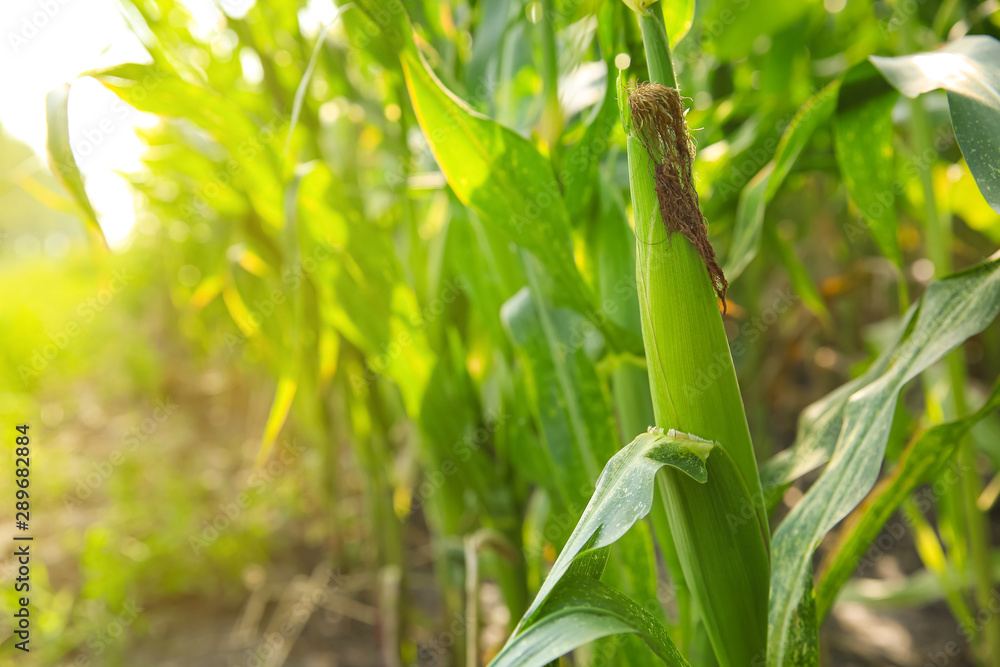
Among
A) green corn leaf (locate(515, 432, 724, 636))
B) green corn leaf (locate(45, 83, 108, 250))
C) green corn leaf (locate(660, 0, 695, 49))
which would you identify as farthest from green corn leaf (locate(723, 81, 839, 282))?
green corn leaf (locate(45, 83, 108, 250))

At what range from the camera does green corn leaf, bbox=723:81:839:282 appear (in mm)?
408

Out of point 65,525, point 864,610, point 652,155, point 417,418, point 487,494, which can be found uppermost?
point 652,155

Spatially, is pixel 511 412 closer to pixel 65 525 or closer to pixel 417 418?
pixel 417 418

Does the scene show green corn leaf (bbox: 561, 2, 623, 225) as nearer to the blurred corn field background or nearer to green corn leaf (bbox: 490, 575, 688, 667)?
the blurred corn field background

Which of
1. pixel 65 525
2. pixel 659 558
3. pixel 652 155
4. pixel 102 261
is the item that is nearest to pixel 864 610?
pixel 659 558

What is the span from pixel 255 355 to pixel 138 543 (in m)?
0.42

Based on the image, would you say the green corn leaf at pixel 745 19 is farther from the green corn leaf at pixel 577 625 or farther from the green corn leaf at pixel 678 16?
the green corn leaf at pixel 577 625

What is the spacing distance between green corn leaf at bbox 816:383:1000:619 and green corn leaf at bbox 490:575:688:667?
15 centimetres

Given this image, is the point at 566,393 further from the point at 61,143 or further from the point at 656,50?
the point at 61,143

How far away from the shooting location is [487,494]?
0.63 m

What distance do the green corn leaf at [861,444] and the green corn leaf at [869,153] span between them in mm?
97

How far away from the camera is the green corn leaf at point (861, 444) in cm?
33

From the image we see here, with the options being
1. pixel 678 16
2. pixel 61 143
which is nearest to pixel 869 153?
pixel 678 16

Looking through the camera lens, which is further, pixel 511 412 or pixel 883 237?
pixel 511 412
